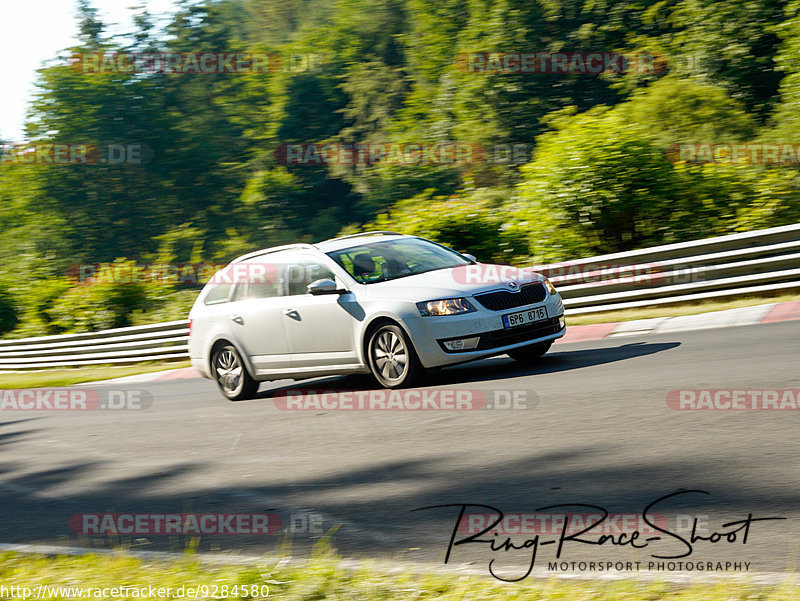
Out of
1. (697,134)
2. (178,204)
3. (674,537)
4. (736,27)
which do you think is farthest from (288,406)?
(178,204)

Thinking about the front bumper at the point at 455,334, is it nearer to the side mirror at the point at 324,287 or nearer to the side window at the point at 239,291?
the side mirror at the point at 324,287

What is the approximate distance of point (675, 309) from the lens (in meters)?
13.5

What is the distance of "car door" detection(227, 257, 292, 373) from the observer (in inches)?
416

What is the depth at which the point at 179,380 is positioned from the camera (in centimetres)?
1617

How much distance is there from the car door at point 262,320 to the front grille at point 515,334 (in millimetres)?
2257

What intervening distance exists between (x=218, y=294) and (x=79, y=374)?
10.7 metres

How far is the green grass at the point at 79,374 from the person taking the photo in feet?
62.6

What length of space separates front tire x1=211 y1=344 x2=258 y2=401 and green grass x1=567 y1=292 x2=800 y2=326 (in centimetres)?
527

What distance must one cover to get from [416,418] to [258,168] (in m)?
56.0

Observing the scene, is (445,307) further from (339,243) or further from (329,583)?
(329,583)

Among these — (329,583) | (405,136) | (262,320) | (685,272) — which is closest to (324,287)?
(262,320)

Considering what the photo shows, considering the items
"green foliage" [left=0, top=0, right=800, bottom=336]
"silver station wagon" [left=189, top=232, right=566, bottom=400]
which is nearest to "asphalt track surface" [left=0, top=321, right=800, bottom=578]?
"silver station wagon" [left=189, top=232, right=566, bottom=400]

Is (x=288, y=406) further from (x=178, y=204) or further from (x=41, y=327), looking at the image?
(x=178, y=204)

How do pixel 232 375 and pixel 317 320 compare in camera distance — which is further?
pixel 232 375
